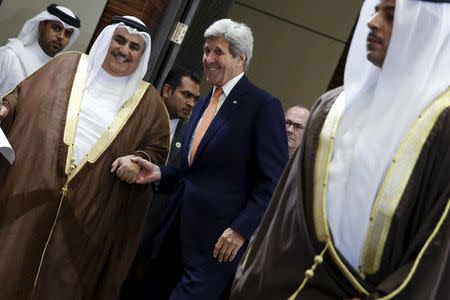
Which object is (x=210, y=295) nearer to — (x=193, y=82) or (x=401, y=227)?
(x=401, y=227)

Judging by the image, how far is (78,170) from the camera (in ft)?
12.5

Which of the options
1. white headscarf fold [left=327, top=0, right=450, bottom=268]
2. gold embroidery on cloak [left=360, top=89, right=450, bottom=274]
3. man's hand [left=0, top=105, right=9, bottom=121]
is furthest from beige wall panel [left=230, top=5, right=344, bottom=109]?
gold embroidery on cloak [left=360, top=89, right=450, bottom=274]

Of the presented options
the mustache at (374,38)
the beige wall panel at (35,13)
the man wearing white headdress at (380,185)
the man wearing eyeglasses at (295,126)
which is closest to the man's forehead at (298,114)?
the man wearing eyeglasses at (295,126)

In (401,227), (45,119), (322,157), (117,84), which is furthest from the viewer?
(117,84)

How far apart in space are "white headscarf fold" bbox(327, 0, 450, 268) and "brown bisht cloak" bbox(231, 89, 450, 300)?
0.04 meters

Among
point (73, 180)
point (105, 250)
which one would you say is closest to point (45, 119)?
point (73, 180)

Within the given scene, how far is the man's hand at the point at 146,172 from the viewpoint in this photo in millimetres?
Answer: 3773

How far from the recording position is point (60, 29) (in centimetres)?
541

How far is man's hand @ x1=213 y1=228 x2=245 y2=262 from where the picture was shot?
345cm

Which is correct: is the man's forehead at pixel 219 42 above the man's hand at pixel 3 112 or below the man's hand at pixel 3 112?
above

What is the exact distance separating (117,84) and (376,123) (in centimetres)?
212

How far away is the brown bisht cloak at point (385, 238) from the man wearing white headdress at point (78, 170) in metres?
1.54

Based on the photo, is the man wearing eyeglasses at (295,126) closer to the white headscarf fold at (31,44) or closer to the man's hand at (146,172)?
the man's hand at (146,172)

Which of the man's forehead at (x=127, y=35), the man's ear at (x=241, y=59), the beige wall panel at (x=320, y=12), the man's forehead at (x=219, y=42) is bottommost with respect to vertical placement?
the man's forehead at (x=127, y=35)
